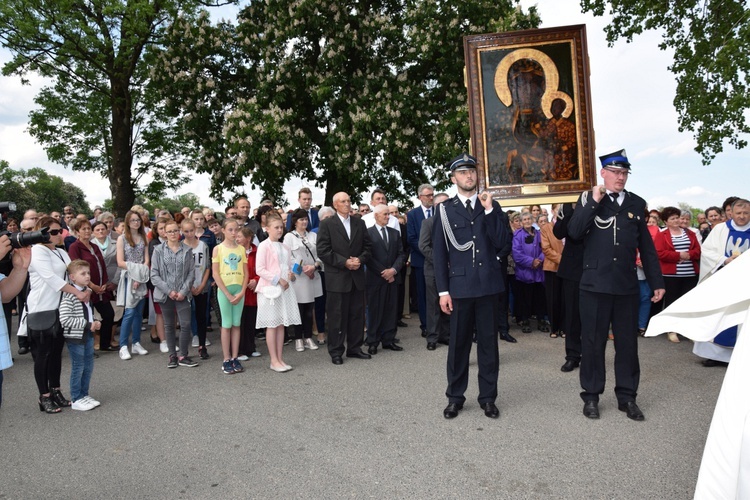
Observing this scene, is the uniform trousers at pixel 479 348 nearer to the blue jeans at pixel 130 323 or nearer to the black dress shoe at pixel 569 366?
the black dress shoe at pixel 569 366

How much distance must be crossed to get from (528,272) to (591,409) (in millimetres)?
4636

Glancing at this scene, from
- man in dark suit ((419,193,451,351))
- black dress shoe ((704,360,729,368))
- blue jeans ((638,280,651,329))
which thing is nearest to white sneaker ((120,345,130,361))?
man in dark suit ((419,193,451,351))

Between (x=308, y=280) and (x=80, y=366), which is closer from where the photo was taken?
(x=80, y=366)

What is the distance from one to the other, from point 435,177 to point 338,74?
179 inches

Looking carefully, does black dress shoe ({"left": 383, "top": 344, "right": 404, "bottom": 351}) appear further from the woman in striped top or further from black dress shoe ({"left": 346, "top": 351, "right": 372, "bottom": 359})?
the woman in striped top

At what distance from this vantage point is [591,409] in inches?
189

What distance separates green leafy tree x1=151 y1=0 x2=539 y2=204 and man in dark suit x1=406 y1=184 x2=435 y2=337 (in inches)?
308

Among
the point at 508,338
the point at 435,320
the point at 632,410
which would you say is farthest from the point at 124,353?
the point at 632,410

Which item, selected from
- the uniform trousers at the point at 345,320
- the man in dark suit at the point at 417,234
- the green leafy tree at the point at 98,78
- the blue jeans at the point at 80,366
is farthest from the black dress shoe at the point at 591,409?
the green leafy tree at the point at 98,78

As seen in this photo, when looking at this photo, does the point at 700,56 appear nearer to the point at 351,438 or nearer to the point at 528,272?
the point at 528,272

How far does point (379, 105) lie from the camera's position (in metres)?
16.8

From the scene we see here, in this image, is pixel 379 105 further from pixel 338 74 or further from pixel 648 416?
pixel 648 416

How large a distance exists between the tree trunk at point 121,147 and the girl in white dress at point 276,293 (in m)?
15.6

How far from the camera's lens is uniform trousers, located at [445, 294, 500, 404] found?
495 cm
